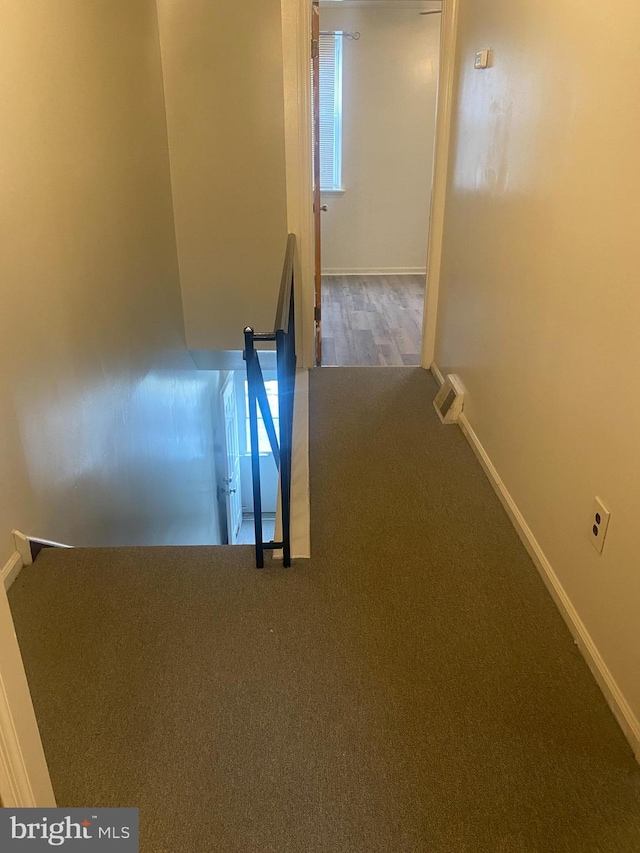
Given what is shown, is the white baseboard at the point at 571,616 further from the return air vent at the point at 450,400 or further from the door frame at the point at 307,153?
the door frame at the point at 307,153

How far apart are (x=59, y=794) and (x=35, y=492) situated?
3.26 feet

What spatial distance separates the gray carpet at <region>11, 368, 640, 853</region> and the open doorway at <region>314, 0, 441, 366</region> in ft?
11.2

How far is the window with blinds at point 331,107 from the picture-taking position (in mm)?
6230

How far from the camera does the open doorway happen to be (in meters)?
6.07

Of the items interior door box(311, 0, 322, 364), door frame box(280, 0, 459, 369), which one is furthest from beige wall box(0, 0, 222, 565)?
interior door box(311, 0, 322, 364)

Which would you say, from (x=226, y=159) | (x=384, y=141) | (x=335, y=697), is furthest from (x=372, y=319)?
(x=335, y=697)

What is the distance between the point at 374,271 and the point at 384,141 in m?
1.30

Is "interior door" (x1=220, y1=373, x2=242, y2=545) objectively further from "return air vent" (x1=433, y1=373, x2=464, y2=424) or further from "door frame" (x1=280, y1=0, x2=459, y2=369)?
"return air vent" (x1=433, y1=373, x2=464, y2=424)

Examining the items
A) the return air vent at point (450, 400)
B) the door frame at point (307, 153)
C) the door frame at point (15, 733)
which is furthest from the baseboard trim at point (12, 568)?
the door frame at point (307, 153)

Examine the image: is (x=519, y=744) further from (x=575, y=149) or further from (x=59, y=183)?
(x=59, y=183)

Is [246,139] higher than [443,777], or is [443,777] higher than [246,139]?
[246,139]

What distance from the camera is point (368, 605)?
2.03 m

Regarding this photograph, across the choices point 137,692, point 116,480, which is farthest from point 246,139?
point 137,692

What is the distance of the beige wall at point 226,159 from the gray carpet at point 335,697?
2.06 m
